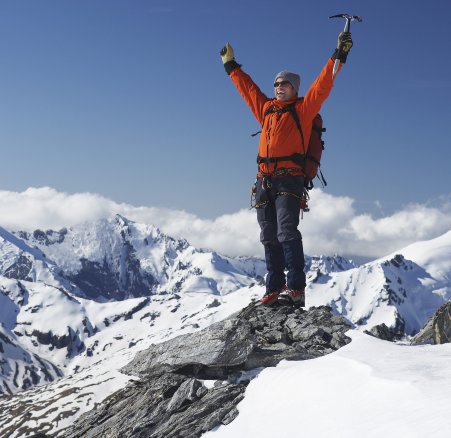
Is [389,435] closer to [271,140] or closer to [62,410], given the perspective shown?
[271,140]

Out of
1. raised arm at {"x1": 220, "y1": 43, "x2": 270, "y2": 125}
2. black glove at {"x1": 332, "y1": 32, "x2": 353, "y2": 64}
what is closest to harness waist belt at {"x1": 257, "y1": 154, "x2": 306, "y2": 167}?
raised arm at {"x1": 220, "y1": 43, "x2": 270, "y2": 125}

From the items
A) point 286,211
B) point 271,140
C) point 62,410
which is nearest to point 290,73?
point 271,140

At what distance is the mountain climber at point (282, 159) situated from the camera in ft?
38.5

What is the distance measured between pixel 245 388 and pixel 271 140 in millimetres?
5971

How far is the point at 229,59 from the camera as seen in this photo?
13.4 metres

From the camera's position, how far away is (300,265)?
42.4 feet

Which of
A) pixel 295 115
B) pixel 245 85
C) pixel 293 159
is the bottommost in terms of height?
pixel 293 159

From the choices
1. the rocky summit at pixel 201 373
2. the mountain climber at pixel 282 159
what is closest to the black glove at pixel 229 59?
the mountain climber at pixel 282 159

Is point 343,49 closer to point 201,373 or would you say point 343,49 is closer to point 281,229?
point 281,229

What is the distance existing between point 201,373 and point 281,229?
4.09m

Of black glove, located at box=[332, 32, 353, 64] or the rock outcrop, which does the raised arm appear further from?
the rock outcrop

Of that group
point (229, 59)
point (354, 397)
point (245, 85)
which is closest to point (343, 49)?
point (245, 85)

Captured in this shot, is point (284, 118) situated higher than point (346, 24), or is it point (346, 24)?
point (346, 24)

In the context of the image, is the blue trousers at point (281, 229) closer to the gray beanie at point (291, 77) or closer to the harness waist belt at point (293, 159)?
the harness waist belt at point (293, 159)
